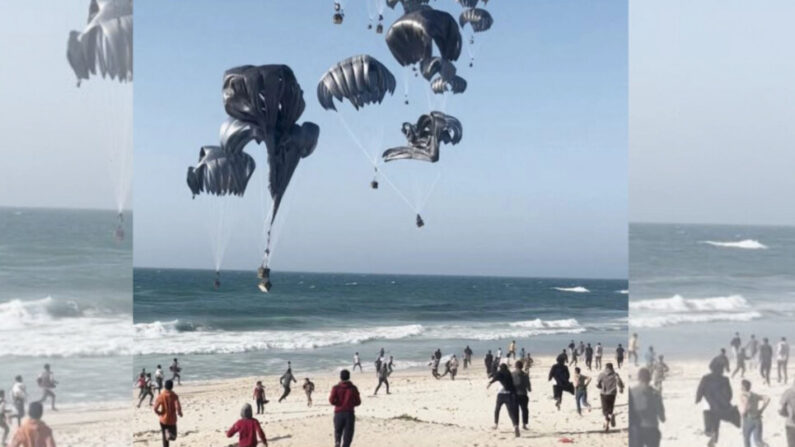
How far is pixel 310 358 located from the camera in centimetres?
3369

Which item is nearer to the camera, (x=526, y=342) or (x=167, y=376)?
(x=167, y=376)

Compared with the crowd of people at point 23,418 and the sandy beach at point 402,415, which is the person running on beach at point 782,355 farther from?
the crowd of people at point 23,418

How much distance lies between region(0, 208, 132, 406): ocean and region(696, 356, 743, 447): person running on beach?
16.0ft

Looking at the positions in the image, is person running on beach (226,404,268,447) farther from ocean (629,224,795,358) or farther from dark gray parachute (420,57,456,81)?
dark gray parachute (420,57,456,81)

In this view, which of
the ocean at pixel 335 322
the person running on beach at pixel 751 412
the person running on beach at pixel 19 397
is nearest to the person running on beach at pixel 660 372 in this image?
the person running on beach at pixel 751 412

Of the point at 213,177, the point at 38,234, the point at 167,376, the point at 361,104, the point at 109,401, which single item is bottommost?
the point at 167,376

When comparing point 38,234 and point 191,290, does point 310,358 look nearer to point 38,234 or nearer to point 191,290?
point 191,290

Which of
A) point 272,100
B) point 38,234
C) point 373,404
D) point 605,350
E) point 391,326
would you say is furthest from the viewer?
point 391,326

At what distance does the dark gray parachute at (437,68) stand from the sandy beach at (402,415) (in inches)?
235

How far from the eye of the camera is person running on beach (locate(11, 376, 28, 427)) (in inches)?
299

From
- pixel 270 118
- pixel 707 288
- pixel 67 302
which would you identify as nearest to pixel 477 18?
pixel 270 118

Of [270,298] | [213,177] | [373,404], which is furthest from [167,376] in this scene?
[270,298]

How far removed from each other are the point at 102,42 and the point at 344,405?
4.24 meters

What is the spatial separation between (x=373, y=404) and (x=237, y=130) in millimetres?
8881
